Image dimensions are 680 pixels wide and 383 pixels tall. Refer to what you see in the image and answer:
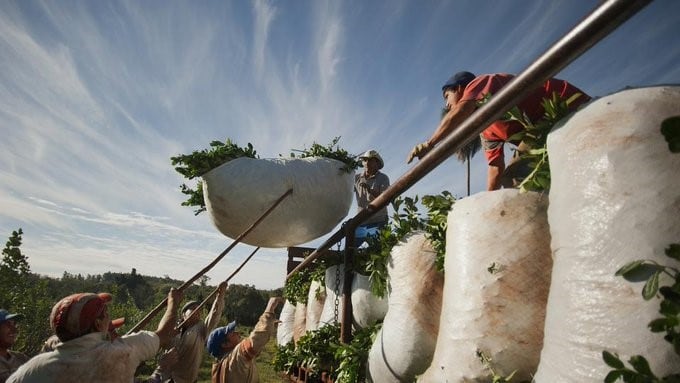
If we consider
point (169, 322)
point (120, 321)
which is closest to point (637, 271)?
point (169, 322)

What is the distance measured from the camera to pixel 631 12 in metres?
1.04

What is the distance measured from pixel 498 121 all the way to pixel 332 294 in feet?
8.11

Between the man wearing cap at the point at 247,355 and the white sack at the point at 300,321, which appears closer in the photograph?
the man wearing cap at the point at 247,355

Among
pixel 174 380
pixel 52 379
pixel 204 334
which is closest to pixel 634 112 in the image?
pixel 52 379

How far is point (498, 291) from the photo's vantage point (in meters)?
1.40

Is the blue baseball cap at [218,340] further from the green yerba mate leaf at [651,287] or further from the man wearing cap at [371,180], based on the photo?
the green yerba mate leaf at [651,287]

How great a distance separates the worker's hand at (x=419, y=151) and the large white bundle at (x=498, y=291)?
0.70 meters

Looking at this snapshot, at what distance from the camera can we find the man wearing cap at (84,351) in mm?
2088

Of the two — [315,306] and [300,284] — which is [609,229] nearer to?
[315,306]

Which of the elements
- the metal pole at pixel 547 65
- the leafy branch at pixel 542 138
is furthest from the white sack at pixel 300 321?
the leafy branch at pixel 542 138

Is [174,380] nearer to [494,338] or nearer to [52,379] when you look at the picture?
[52,379]

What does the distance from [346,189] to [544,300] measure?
2.75 m

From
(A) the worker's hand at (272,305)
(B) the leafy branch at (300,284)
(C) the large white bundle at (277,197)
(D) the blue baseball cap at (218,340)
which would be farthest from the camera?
(B) the leafy branch at (300,284)

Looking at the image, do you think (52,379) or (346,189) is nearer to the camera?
(52,379)
